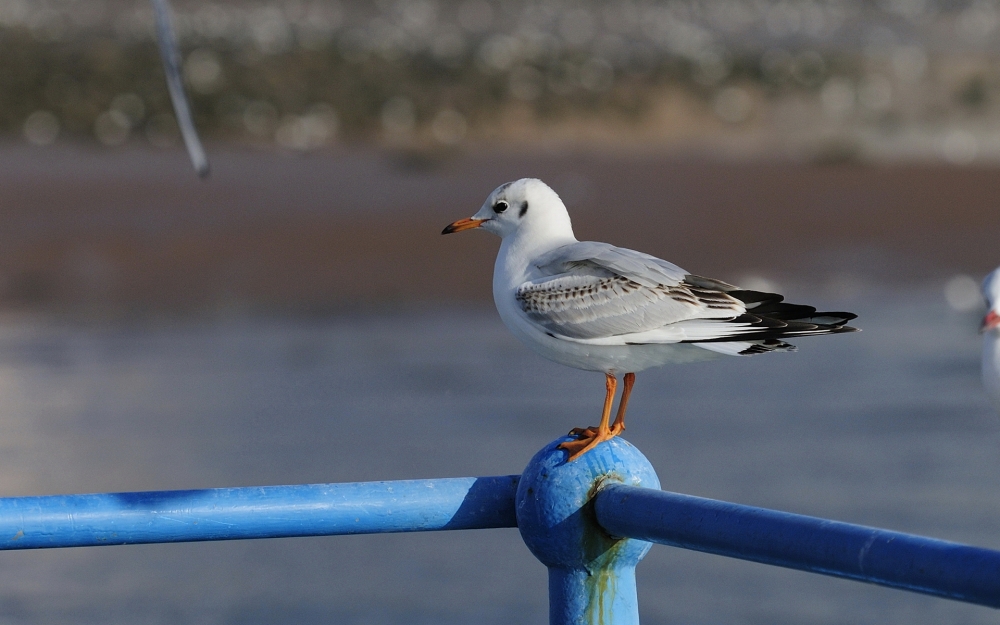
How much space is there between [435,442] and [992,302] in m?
6.58

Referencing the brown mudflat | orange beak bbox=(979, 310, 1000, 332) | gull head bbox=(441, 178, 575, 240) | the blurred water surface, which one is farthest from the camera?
the brown mudflat

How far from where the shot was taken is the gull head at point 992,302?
289 cm

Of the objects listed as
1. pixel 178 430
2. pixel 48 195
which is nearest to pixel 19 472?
pixel 178 430

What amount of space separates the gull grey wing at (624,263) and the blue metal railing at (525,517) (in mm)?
565

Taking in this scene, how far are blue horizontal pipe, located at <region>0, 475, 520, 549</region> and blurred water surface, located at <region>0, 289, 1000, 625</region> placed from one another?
3.98 metres

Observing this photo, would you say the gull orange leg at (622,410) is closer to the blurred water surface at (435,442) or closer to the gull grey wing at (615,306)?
the gull grey wing at (615,306)

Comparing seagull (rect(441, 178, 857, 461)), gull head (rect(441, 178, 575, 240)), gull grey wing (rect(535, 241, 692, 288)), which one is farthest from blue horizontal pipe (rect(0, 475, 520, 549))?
gull head (rect(441, 178, 575, 240))

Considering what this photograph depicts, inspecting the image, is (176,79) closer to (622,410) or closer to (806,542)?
(622,410)

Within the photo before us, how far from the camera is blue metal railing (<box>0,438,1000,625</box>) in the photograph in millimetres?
2387

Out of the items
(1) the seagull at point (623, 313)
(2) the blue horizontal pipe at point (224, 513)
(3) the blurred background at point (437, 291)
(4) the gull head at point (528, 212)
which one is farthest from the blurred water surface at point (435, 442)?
(2) the blue horizontal pipe at point (224, 513)

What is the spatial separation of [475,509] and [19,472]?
672 cm

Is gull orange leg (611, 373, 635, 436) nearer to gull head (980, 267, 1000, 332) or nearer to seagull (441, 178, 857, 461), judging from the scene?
seagull (441, 178, 857, 461)

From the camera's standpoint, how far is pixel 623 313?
3.22 metres

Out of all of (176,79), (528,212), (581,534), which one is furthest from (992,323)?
(176,79)
